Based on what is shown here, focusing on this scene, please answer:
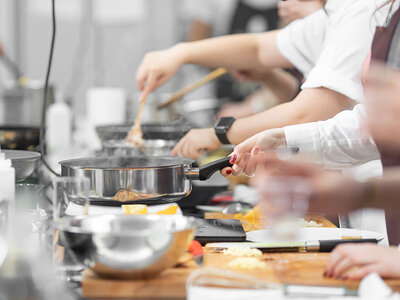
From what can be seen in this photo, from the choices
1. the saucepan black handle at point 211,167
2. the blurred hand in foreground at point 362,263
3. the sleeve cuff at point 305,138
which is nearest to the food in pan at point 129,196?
the saucepan black handle at point 211,167

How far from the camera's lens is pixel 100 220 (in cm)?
103

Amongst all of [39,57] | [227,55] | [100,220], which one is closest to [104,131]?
[227,55]

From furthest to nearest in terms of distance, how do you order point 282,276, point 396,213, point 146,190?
1. point 146,190
2. point 282,276
3. point 396,213

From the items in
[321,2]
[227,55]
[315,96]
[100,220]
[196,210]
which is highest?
[321,2]

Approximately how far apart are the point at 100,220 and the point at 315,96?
2.63 feet

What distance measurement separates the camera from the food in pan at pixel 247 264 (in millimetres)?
1061

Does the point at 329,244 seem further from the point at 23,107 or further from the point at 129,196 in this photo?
the point at 23,107

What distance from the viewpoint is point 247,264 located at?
107 cm

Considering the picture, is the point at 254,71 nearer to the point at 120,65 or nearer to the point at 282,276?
the point at 282,276

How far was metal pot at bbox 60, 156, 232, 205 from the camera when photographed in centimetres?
130

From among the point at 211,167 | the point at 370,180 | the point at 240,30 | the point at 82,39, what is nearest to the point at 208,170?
the point at 211,167

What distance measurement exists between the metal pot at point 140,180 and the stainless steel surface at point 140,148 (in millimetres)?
520

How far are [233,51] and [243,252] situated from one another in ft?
3.74

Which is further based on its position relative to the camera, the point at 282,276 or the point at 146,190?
the point at 146,190
